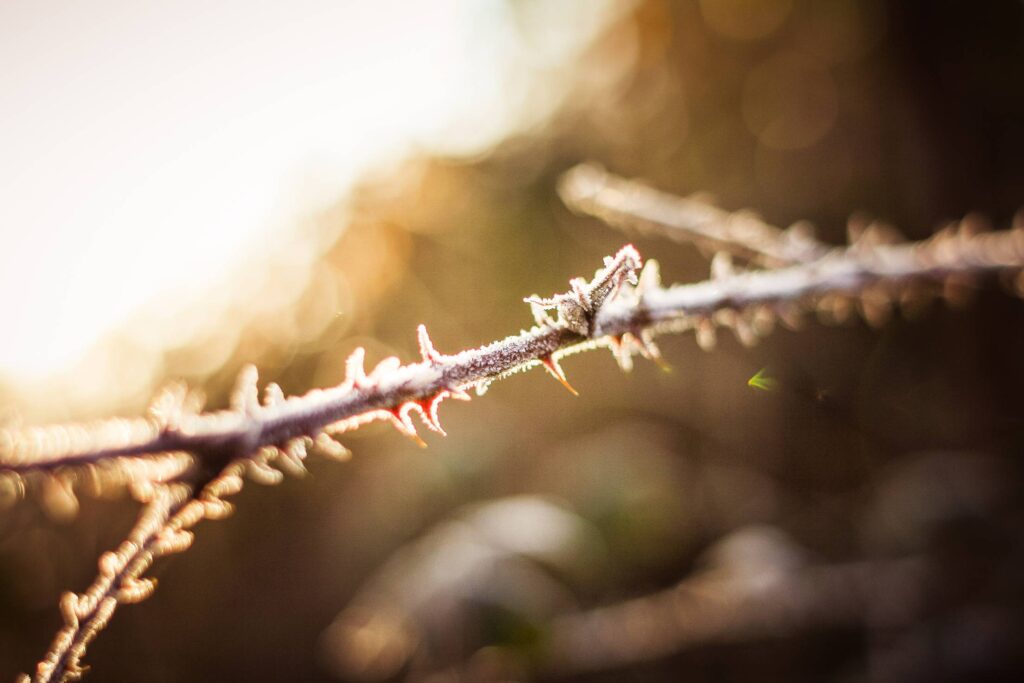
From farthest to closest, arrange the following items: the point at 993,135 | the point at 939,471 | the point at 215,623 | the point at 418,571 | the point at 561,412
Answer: the point at 215,623, the point at 561,412, the point at 993,135, the point at 939,471, the point at 418,571

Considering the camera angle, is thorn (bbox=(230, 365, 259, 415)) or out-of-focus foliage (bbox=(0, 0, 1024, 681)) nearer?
thorn (bbox=(230, 365, 259, 415))

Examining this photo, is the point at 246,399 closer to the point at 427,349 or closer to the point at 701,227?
the point at 427,349

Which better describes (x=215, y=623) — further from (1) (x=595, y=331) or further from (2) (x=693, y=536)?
(1) (x=595, y=331)

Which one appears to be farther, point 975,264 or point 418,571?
point 418,571

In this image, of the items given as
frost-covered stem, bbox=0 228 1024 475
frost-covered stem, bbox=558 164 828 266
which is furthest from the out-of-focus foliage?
frost-covered stem, bbox=0 228 1024 475

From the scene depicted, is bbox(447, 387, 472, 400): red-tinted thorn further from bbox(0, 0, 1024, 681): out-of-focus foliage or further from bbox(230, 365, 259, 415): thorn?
bbox(0, 0, 1024, 681): out-of-focus foliage

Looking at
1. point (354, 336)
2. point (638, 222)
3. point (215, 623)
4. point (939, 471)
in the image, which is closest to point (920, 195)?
point (939, 471)
